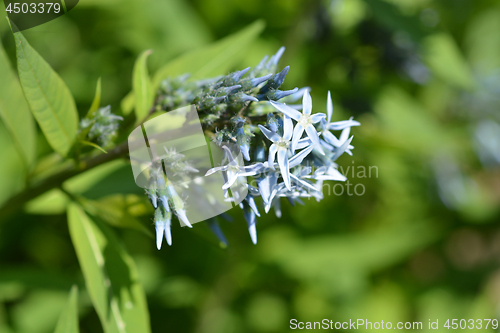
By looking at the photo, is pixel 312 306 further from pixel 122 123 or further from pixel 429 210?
pixel 122 123

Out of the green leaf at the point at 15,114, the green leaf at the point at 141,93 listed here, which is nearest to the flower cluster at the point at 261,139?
the green leaf at the point at 141,93

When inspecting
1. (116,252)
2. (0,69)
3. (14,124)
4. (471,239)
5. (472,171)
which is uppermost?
(0,69)

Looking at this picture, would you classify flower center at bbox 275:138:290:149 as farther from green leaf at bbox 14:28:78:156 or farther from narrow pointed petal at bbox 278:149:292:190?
green leaf at bbox 14:28:78:156

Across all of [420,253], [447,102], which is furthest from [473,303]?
[447,102]

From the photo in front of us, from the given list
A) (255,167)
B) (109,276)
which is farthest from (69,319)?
(255,167)
